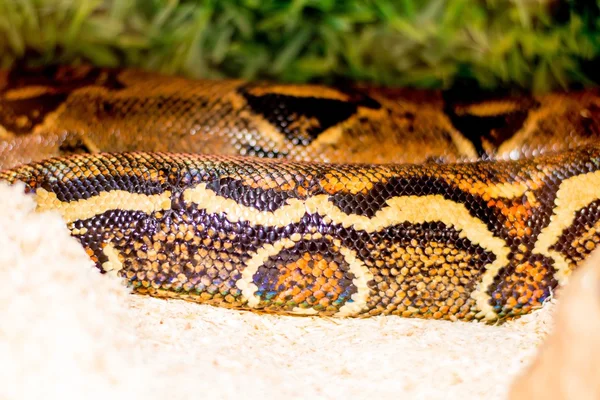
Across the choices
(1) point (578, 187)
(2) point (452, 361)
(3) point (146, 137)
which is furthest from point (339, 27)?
(2) point (452, 361)

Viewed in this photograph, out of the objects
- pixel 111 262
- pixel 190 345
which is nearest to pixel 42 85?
pixel 111 262

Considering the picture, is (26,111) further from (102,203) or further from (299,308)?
(299,308)

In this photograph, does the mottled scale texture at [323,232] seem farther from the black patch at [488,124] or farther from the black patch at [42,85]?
the black patch at [42,85]

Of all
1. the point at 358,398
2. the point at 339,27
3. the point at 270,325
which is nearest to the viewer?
the point at 358,398

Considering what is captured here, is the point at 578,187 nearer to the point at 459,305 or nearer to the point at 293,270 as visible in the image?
the point at 459,305

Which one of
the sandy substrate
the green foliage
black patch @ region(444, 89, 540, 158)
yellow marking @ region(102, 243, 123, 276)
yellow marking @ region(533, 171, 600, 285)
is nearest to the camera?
the sandy substrate

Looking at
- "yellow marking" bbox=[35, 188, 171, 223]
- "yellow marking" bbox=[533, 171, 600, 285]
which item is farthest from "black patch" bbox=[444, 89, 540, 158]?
"yellow marking" bbox=[35, 188, 171, 223]

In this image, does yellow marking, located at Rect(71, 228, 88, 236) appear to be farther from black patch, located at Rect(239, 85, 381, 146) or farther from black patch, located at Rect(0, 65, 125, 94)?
black patch, located at Rect(0, 65, 125, 94)
